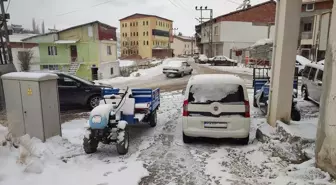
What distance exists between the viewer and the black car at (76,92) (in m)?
10.1

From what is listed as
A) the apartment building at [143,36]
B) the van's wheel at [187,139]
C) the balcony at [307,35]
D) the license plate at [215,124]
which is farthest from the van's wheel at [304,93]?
the apartment building at [143,36]

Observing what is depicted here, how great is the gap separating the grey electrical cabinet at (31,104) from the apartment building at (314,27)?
1040 inches

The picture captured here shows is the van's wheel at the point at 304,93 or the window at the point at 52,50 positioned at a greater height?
the window at the point at 52,50

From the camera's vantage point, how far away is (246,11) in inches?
1548

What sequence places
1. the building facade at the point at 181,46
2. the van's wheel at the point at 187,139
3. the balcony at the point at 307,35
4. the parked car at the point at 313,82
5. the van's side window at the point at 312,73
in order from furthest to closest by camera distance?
the building facade at the point at 181,46 < the balcony at the point at 307,35 < the van's side window at the point at 312,73 < the parked car at the point at 313,82 < the van's wheel at the point at 187,139

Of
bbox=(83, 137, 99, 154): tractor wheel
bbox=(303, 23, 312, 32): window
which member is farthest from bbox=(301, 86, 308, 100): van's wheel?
bbox=(303, 23, 312, 32): window

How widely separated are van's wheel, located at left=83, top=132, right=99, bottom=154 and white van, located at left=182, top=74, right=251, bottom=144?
206cm

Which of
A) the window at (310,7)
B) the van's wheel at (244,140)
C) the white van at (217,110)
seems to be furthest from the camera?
the window at (310,7)

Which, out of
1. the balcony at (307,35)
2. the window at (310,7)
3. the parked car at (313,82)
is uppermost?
the window at (310,7)

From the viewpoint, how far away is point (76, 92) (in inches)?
399

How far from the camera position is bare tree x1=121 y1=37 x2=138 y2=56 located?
241ft

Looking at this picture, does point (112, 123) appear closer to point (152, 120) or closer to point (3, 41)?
point (152, 120)

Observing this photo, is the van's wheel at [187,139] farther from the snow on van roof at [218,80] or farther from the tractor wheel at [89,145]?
the tractor wheel at [89,145]

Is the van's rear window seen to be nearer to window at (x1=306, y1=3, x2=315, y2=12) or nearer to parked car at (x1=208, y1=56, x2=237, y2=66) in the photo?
parked car at (x1=208, y1=56, x2=237, y2=66)
